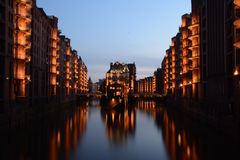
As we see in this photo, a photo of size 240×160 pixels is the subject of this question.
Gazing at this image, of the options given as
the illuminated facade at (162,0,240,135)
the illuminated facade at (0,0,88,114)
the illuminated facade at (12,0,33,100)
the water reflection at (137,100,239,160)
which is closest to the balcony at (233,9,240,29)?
the illuminated facade at (162,0,240,135)

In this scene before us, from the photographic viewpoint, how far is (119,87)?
177 metres

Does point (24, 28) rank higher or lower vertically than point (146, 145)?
higher

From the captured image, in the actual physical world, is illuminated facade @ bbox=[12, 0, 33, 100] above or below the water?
above

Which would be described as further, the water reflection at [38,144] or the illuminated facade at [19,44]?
the illuminated facade at [19,44]

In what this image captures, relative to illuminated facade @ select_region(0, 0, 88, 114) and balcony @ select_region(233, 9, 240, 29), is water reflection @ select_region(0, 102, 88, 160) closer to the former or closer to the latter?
illuminated facade @ select_region(0, 0, 88, 114)

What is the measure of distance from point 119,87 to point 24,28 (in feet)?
372

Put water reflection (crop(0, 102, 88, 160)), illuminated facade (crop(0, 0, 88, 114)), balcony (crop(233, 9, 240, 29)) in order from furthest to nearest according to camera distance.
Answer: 1. illuminated facade (crop(0, 0, 88, 114))
2. balcony (crop(233, 9, 240, 29))
3. water reflection (crop(0, 102, 88, 160))

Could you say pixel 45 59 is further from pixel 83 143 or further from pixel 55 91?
pixel 83 143

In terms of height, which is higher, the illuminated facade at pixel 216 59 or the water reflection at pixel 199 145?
the illuminated facade at pixel 216 59

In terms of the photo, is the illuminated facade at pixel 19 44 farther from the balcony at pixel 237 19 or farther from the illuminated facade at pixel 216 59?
the balcony at pixel 237 19

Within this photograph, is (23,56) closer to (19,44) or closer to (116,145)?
(19,44)

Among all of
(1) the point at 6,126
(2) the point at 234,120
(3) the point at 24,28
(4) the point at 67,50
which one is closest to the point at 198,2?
(3) the point at 24,28

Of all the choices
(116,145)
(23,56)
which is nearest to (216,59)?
(116,145)

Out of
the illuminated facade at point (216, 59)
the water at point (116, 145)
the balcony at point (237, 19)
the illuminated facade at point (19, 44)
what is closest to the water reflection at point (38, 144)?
the water at point (116, 145)
